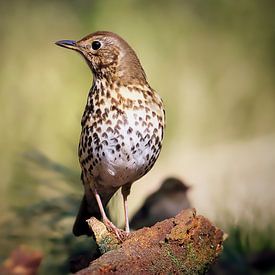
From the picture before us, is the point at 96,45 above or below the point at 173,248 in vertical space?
above

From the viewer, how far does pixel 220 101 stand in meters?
3.08

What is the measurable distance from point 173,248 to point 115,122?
0.41 m

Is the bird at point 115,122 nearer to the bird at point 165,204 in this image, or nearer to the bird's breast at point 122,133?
the bird's breast at point 122,133

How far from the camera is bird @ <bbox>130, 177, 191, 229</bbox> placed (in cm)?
196

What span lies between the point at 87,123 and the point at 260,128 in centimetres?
130

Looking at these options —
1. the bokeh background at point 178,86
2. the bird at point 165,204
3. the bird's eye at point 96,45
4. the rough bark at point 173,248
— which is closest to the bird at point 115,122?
the bird's eye at point 96,45

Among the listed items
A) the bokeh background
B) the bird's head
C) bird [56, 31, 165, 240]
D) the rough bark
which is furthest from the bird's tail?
the bokeh background

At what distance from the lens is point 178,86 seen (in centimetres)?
303

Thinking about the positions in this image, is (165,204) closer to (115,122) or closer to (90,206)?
(90,206)

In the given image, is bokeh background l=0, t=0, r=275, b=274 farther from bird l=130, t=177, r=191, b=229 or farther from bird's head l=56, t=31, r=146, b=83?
bird's head l=56, t=31, r=146, b=83

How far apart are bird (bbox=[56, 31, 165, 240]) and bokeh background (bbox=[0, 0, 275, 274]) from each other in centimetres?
71

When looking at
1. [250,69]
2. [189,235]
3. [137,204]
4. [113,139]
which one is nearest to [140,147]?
[113,139]

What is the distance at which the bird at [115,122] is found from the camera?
175 centimetres

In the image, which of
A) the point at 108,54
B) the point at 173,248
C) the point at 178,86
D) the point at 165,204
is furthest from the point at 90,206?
the point at 178,86
